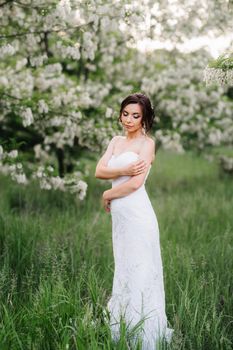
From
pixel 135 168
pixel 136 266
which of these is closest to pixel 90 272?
pixel 136 266

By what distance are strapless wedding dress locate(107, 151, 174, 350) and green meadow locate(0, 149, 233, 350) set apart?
0.58ft

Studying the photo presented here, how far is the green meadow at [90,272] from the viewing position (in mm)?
3742

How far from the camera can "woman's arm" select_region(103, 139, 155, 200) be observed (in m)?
3.87

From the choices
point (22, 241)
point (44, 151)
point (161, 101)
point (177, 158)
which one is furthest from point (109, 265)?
point (177, 158)

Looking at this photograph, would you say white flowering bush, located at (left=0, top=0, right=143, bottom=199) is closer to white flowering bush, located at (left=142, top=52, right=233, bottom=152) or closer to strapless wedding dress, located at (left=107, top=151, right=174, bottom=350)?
white flowering bush, located at (left=142, top=52, right=233, bottom=152)

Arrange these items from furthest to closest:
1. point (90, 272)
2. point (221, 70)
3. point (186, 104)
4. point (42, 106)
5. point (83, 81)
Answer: point (186, 104), point (83, 81), point (42, 106), point (221, 70), point (90, 272)

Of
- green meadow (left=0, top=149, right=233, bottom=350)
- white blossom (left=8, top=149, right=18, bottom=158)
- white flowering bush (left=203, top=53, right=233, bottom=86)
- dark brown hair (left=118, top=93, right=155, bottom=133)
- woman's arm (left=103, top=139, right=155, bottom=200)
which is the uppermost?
white flowering bush (left=203, top=53, right=233, bottom=86)

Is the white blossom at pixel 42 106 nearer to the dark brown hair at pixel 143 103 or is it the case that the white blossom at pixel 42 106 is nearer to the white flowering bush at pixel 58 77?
the white flowering bush at pixel 58 77

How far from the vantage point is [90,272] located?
174 inches

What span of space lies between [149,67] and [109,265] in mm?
6489

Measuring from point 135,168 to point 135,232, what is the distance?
49 cm

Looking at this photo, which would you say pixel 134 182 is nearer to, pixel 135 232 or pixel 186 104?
pixel 135 232

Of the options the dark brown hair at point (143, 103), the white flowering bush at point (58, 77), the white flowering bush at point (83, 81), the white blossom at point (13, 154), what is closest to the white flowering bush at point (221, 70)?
the white flowering bush at point (83, 81)

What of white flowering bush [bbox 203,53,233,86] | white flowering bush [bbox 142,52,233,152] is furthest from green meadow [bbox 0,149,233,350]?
white flowering bush [bbox 203,53,233,86]
